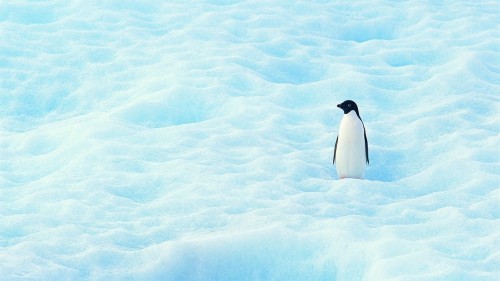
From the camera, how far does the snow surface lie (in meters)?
5.00

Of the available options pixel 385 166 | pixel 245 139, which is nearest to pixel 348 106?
pixel 385 166

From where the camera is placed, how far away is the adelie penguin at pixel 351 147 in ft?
19.9

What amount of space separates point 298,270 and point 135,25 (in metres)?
5.17

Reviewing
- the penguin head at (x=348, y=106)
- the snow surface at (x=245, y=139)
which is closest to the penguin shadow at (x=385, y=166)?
the snow surface at (x=245, y=139)

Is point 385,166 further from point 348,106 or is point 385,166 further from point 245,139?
point 245,139

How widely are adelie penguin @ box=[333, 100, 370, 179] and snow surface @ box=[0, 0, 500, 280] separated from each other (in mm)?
151

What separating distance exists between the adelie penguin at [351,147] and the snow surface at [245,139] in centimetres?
15

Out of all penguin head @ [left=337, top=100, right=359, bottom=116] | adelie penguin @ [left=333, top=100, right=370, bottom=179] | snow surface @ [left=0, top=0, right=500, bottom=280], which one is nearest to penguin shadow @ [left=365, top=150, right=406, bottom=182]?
snow surface @ [left=0, top=0, right=500, bottom=280]

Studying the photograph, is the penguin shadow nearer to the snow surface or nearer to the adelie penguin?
the snow surface

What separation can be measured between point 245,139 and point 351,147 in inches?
44.5

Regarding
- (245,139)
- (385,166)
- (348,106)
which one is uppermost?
(348,106)

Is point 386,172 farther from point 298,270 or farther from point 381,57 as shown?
point 381,57

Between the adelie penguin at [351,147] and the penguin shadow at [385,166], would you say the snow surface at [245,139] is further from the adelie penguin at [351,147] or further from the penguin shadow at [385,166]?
the adelie penguin at [351,147]

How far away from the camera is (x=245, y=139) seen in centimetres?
686
